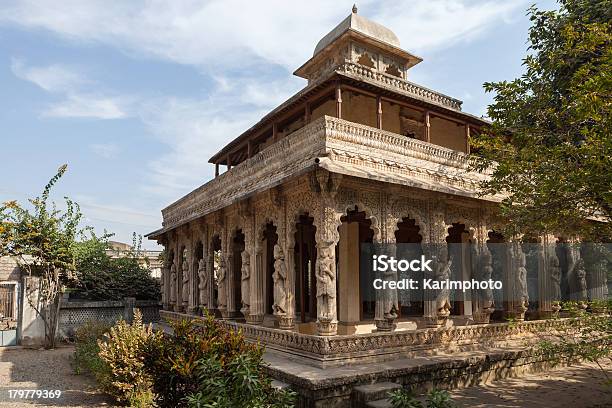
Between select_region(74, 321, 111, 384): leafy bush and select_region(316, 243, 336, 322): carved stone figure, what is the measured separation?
175 inches

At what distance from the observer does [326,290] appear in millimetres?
9000

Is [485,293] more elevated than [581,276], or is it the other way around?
[581,276]

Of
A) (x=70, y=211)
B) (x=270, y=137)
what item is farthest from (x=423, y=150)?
(x=70, y=211)

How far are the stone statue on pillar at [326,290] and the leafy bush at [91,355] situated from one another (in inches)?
173

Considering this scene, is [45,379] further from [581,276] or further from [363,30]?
[581,276]

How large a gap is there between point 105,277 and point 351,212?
44.0 feet

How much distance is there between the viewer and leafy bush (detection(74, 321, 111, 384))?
32.2 feet

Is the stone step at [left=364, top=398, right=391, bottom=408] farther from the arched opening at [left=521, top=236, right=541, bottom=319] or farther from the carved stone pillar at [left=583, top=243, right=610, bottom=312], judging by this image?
the carved stone pillar at [left=583, top=243, right=610, bottom=312]

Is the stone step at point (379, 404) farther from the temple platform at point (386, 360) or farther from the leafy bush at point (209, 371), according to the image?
the leafy bush at point (209, 371)

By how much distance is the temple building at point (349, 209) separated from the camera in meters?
9.57

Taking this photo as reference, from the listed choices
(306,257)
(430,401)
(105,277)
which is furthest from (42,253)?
(430,401)

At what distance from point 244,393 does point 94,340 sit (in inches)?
364

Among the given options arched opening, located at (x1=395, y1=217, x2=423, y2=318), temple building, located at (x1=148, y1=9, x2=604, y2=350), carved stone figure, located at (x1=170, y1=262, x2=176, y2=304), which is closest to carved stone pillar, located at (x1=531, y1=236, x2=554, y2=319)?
temple building, located at (x1=148, y1=9, x2=604, y2=350)

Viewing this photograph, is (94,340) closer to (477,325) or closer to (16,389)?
(16,389)
